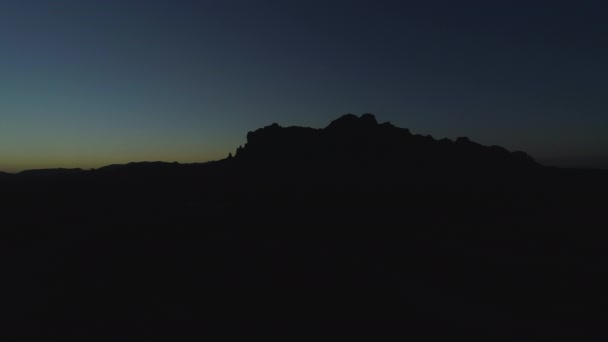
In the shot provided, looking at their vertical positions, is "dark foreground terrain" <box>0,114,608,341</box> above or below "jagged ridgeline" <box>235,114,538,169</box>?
below

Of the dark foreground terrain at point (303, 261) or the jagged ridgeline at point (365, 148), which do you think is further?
the jagged ridgeline at point (365, 148)

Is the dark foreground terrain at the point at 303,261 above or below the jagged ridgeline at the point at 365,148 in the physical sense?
below

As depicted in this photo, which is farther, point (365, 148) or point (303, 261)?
point (365, 148)

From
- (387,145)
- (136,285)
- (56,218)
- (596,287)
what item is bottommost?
(596,287)

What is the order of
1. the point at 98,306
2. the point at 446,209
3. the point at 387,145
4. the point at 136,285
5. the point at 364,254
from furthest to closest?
1. the point at 387,145
2. the point at 446,209
3. the point at 364,254
4. the point at 136,285
5. the point at 98,306

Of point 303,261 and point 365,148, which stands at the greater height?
point 365,148

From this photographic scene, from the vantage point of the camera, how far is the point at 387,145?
10606 centimetres

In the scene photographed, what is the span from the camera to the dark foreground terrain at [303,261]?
71.1 ft

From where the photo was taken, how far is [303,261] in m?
29.8

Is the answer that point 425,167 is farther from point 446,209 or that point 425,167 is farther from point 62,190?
point 62,190

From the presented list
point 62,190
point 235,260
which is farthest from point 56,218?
point 235,260

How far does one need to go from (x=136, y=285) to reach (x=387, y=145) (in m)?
89.3

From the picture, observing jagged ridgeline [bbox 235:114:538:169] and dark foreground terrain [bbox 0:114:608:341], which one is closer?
dark foreground terrain [bbox 0:114:608:341]

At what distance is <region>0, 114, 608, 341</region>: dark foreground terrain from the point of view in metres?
21.7
